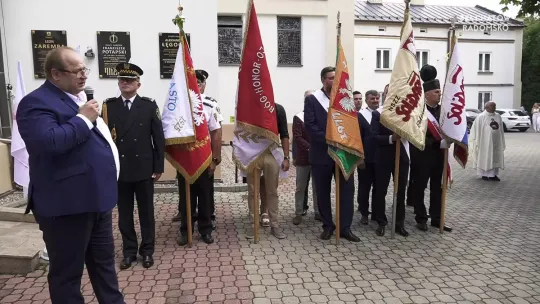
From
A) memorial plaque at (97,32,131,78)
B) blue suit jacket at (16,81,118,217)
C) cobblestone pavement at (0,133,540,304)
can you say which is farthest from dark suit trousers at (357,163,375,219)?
memorial plaque at (97,32,131,78)

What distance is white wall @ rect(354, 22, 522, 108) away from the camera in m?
28.2

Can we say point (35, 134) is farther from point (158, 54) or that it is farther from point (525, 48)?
point (525, 48)

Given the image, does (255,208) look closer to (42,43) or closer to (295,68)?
(42,43)

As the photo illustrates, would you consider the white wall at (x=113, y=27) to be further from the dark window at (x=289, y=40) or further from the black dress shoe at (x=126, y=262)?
the dark window at (x=289, y=40)

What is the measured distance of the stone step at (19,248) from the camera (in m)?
4.32

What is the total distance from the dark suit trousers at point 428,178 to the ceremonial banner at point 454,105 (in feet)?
1.06

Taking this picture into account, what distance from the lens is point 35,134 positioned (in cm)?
252

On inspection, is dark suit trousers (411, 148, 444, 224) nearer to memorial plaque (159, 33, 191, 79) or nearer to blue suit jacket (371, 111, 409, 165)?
blue suit jacket (371, 111, 409, 165)

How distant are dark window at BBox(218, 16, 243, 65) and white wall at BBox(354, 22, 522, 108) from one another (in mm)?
13351

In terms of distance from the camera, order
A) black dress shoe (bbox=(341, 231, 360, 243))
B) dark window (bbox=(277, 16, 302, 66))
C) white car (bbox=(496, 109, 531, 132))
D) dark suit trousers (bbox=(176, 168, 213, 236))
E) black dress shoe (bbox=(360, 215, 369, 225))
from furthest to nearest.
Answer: white car (bbox=(496, 109, 531, 132))
dark window (bbox=(277, 16, 302, 66))
black dress shoe (bbox=(360, 215, 369, 225))
black dress shoe (bbox=(341, 231, 360, 243))
dark suit trousers (bbox=(176, 168, 213, 236))

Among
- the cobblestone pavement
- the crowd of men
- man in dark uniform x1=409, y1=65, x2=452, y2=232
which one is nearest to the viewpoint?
the crowd of men

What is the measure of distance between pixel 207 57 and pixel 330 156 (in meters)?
3.98

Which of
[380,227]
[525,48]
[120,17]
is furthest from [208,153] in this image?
[525,48]

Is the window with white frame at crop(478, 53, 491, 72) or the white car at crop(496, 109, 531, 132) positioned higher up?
the window with white frame at crop(478, 53, 491, 72)
